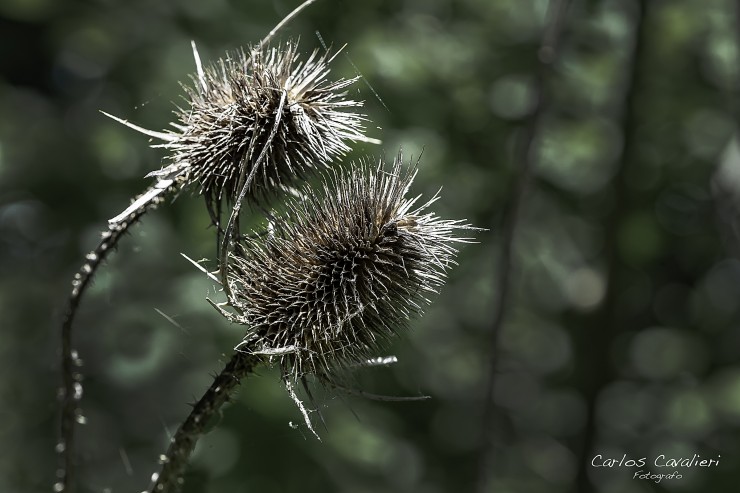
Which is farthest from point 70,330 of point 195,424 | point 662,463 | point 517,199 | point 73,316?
point 662,463

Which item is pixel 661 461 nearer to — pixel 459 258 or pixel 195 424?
pixel 459 258

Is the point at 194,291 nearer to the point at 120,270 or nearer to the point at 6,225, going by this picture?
the point at 120,270

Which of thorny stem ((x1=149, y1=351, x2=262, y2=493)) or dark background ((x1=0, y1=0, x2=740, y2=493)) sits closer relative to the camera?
thorny stem ((x1=149, y1=351, x2=262, y2=493))

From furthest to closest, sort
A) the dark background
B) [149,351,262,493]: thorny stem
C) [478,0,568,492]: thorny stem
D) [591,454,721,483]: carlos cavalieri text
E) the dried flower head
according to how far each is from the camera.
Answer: [591,454,721,483]: carlos cavalieri text → the dark background → [478,0,568,492]: thorny stem → the dried flower head → [149,351,262,493]: thorny stem

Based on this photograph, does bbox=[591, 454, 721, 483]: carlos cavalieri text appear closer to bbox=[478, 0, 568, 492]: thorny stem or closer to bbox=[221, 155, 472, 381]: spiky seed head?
bbox=[478, 0, 568, 492]: thorny stem

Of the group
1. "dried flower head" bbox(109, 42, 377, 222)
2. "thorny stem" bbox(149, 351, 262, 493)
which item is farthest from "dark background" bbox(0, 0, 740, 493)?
"thorny stem" bbox(149, 351, 262, 493)

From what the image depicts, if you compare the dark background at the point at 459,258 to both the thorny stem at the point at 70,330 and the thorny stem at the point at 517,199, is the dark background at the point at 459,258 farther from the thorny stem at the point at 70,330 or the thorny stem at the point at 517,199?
the thorny stem at the point at 70,330
